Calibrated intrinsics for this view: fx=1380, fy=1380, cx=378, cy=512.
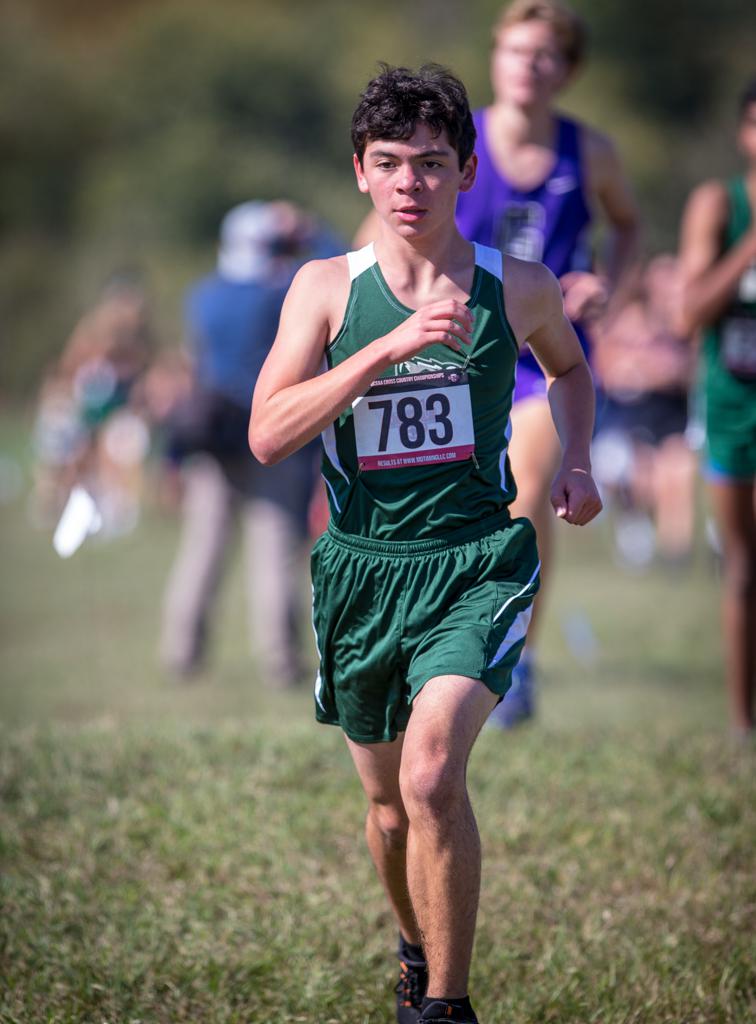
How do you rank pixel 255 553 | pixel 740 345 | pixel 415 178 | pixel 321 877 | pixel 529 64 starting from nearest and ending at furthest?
pixel 415 178
pixel 321 877
pixel 529 64
pixel 740 345
pixel 255 553

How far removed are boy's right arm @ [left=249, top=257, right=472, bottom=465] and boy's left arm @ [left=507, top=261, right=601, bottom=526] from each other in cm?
25

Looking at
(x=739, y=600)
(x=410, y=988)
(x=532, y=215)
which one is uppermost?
(x=532, y=215)

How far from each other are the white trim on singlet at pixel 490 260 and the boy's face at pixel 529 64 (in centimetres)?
208

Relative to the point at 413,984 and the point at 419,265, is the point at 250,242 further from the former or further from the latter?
the point at 413,984

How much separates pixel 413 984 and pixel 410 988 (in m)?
0.01

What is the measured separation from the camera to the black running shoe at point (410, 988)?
135 inches

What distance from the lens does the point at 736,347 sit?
588 centimetres

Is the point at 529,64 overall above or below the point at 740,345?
above

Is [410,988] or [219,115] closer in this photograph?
[410,988]

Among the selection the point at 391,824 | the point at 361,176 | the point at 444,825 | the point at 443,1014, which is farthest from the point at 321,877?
the point at 361,176

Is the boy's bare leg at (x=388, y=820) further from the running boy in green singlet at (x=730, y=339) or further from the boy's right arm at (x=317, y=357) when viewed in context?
the running boy in green singlet at (x=730, y=339)

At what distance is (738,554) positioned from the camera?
5.96 m

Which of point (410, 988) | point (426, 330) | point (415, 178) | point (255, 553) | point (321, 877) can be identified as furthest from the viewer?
point (255, 553)

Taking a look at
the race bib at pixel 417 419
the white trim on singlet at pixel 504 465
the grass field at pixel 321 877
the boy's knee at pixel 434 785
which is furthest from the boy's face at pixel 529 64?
the boy's knee at pixel 434 785
